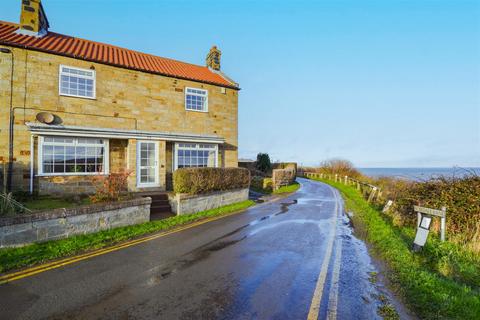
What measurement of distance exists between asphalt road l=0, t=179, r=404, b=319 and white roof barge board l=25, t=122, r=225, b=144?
25.0ft

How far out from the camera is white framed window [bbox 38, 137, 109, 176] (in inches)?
481

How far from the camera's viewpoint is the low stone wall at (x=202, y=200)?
11344mm

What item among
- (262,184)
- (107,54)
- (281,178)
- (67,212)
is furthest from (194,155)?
(67,212)

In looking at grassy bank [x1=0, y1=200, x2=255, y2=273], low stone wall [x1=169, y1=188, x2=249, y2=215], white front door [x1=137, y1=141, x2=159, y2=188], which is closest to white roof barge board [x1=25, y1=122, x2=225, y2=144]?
white front door [x1=137, y1=141, x2=159, y2=188]

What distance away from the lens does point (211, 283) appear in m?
5.01

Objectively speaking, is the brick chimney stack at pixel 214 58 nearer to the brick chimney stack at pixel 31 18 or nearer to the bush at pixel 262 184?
the bush at pixel 262 184

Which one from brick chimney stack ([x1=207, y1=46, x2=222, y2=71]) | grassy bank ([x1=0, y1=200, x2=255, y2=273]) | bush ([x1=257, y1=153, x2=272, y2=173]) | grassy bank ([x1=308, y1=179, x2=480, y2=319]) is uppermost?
brick chimney stack ([x1=207, y1=46, x2=222, y2=71])

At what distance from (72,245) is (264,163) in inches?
1052

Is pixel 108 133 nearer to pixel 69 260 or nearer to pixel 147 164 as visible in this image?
pixel 147 164

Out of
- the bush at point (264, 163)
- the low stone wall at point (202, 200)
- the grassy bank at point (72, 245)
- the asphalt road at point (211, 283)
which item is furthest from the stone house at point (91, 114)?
the bush at point (264, 163)

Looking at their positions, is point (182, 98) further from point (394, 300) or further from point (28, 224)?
point (394, 300)

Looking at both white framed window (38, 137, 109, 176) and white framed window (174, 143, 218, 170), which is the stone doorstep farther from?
white framed window (174, 143, 218, 170)

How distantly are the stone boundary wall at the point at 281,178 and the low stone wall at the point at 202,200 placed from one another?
799cm

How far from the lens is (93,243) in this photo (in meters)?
7.36
